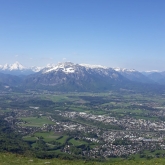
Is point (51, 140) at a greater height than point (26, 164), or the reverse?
point (26, 164)

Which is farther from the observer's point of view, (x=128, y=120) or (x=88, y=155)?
(x=128, y=120)

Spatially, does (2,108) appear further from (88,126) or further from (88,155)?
(88,155)

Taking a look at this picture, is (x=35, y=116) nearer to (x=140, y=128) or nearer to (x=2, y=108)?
(x=2, y=108)

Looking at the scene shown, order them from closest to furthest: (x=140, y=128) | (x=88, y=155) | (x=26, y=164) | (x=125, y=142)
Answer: (x=26, y=164), (x=88, y=155), (x=125, y=142), (x=140, y=128)

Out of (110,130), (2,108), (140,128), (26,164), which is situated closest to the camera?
(26,164)

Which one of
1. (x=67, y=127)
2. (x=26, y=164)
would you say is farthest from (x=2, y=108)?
(x=26, y=164)

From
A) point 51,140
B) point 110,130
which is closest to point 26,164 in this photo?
point 51,140

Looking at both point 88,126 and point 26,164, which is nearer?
point 26,164

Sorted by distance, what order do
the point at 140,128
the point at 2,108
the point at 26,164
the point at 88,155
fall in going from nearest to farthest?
the point at 26,164, the point at 88,155, the point at 140,128, the point at 2,108

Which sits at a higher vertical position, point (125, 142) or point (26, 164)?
point (26, 164)
